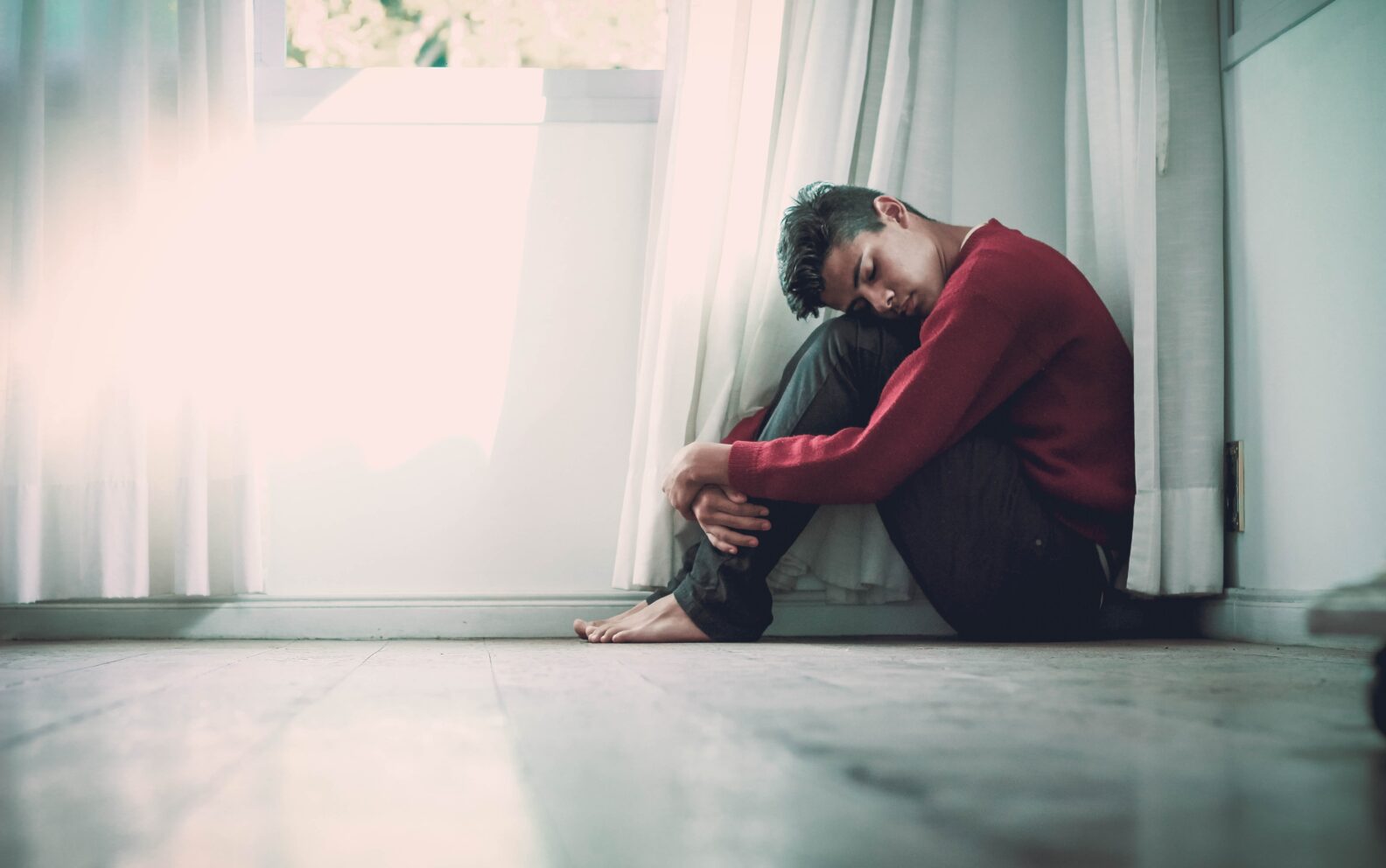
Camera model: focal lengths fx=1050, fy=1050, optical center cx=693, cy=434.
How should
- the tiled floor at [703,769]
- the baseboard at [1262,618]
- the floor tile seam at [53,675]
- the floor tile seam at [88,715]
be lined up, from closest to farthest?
the tiled floor at [703,769] → the floor tile seam at [88,715] → the floor tile seam at [53,675] → the baseboard at [1262,618]

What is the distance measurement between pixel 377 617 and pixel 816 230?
1.10m

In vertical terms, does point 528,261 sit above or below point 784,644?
above

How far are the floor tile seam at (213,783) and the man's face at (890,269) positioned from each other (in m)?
1.12

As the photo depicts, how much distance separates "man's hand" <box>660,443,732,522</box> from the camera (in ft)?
5.61

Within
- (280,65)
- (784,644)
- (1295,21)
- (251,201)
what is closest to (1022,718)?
(784,644)

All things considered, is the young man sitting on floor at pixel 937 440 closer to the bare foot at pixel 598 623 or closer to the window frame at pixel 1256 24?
the bare foot at pixel 598 623

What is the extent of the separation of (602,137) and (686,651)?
1128mm

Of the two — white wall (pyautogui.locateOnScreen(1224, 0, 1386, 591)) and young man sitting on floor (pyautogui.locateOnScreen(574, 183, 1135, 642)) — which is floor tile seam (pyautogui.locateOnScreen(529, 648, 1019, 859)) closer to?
young man sitting on floor (pyautogui.locateOnScreen(574, 183, 1135, 642))

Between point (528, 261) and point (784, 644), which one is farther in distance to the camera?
point (528, 261)

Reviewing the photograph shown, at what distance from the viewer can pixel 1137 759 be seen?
1.87ft

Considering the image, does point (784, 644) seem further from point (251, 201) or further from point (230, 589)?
point (251, 201)

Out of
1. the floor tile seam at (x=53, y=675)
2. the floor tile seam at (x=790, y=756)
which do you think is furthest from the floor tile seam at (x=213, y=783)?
the floor tile seam at (x=53, y=675)

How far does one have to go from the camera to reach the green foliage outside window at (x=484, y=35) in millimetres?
Result: 2199

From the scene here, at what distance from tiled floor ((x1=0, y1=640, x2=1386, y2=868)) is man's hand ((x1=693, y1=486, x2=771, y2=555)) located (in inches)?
23.1
